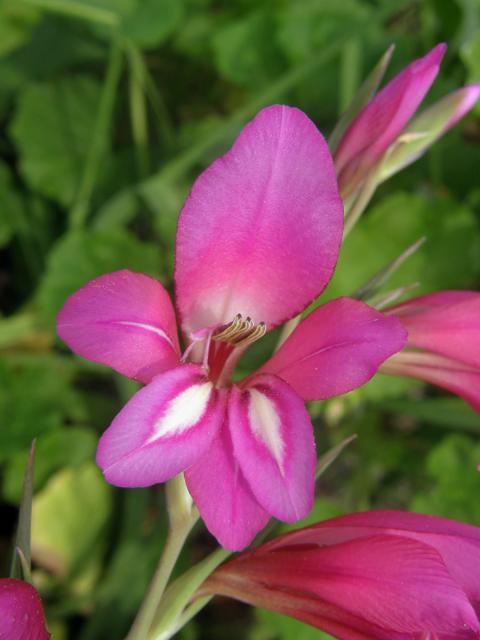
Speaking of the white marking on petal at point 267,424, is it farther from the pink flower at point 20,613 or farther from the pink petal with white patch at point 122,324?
the pink flower at point 20,613

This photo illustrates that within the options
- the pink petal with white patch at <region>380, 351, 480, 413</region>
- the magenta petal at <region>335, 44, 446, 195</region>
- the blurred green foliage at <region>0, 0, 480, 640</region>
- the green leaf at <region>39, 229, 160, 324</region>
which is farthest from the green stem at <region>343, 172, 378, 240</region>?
the green leaf at <region>39, 229, 160, 324</region>

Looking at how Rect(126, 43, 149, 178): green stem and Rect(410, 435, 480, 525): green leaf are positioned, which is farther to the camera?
Rect(126, 43, 149, 178): green stem

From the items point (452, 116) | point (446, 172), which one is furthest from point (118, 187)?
point (452, 116)

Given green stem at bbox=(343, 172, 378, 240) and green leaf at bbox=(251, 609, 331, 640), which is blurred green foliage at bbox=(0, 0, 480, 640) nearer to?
green leaf at bbox=(251, 609, 331, 640)

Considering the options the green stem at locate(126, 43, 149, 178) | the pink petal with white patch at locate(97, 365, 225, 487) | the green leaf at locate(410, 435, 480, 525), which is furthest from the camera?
the green stem at locate(126, 43, 149, 178)

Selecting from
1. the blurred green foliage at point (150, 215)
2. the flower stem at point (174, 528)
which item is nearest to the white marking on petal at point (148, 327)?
the flower stem at point (174, 528)


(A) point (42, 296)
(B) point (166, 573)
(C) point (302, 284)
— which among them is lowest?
(A) point (42, 296)

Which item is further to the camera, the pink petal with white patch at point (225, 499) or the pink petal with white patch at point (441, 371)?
the pink petal with white patch at point (441, 371)

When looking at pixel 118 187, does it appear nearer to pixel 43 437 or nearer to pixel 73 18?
pixel 73 18
